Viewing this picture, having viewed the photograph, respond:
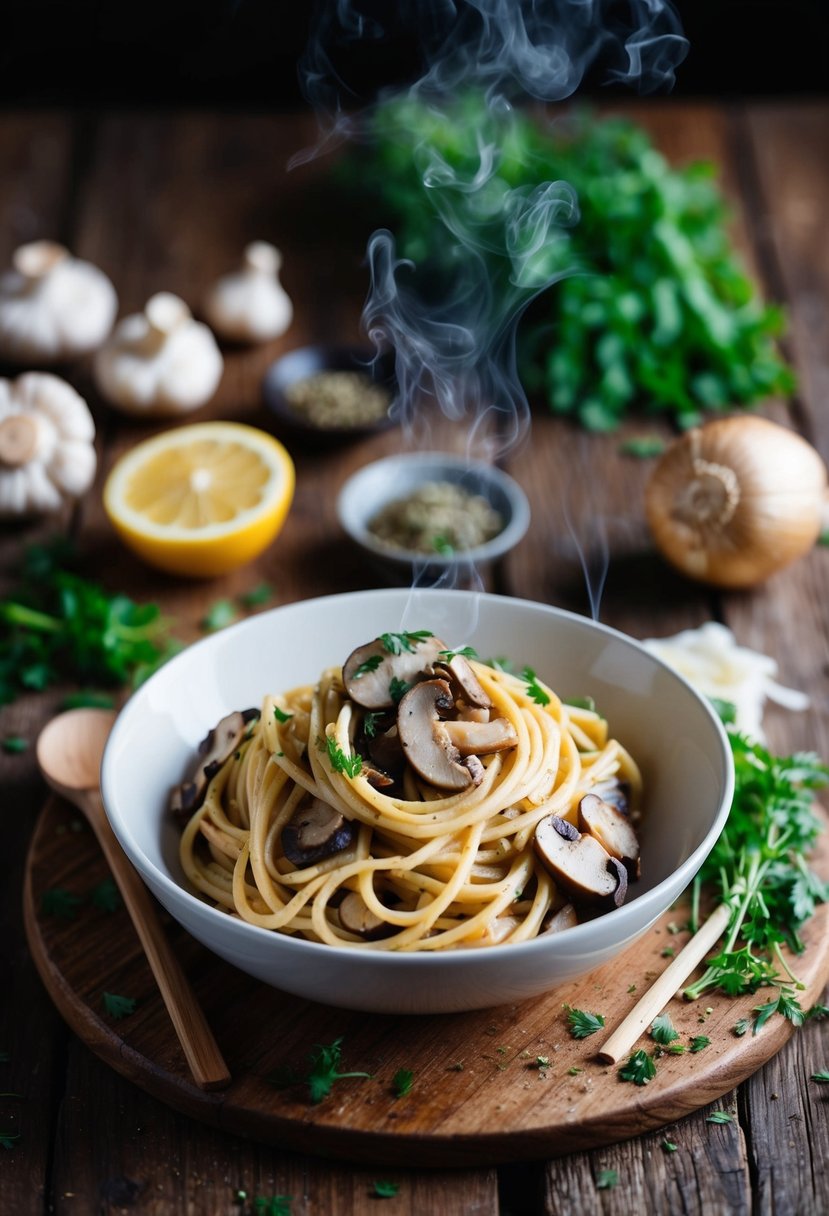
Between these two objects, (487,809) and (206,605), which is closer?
(487,809)

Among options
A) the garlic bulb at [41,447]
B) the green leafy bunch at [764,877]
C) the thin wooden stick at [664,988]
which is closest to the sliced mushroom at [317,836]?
the thin wooden stick at [664,988]

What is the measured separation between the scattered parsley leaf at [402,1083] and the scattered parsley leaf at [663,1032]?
0.52m

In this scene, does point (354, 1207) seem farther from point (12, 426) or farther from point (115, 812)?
point (12, 426)

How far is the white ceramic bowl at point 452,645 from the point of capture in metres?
2.43

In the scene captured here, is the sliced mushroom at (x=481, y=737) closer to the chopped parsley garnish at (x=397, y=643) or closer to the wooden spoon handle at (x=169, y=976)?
the chopped parsley garnish at (x=397, y=643)

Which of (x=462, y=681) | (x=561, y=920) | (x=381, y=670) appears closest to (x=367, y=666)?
(x=381, y=670)

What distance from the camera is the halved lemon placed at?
4.30m

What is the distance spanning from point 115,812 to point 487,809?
79 centimetres

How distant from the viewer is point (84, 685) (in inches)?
159

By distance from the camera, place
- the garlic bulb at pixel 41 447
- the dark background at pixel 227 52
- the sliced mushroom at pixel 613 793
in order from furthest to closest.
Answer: the dark background at pixel 227 52, the garlic bulb at pixel 41 447, the sliced mushroom at pixel 613 793

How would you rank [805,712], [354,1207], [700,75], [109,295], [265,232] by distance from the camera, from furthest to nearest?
[700,75] < [265,232] < [109,295] < [805,712] < [354,1207]

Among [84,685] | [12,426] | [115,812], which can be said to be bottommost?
[84,685]

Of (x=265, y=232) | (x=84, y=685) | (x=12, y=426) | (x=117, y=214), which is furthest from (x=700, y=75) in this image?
(x=84, y=685)

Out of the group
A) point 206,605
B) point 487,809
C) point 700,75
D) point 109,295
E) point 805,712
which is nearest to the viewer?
point 487,809
